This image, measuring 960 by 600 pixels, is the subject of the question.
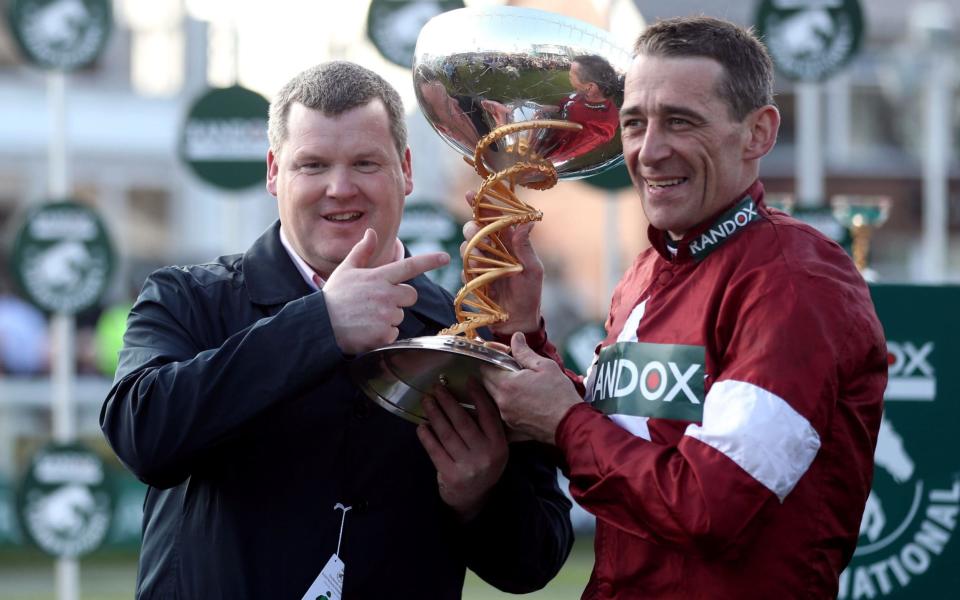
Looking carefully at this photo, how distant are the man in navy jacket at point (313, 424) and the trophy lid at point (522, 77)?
247 mm

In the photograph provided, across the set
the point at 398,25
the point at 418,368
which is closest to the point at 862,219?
the point at 418,368

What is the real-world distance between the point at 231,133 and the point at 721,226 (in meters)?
4.33

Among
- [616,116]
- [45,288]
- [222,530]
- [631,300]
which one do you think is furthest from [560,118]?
[45,288]

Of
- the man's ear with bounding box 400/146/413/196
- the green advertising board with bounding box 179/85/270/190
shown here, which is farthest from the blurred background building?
the man's ear with bounding box 400/146/413/196

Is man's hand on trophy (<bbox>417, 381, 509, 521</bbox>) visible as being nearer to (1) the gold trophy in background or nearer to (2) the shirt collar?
(2) the shirt collar

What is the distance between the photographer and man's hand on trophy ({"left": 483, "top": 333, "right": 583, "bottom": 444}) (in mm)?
2520

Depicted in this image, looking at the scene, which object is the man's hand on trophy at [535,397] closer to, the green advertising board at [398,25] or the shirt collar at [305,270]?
the shirt collar at [305,270]

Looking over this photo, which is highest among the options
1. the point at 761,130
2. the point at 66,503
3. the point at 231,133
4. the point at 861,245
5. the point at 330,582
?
the point at 231,133

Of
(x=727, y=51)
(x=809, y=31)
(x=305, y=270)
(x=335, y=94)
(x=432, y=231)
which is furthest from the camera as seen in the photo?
(x=809, y=31)

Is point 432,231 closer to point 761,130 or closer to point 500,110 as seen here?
point 500,110

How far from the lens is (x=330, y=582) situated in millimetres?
2811

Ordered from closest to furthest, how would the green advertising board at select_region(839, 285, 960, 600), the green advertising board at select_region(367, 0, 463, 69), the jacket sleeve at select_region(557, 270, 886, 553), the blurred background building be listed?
the jacket sleeve at select_region(557, 270, 886, 553) < the green advertising board at select_region(839, 285, 960, 600) < the green advertising board at select_region(367, 0, 463, 69) < the blurred background building

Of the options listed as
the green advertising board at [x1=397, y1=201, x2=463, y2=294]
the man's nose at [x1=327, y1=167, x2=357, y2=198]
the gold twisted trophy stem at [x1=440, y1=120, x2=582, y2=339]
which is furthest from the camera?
the green advertising board at [x1=397, y1=201, x2=463, y2=294]

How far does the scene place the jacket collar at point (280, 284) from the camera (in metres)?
2.98
